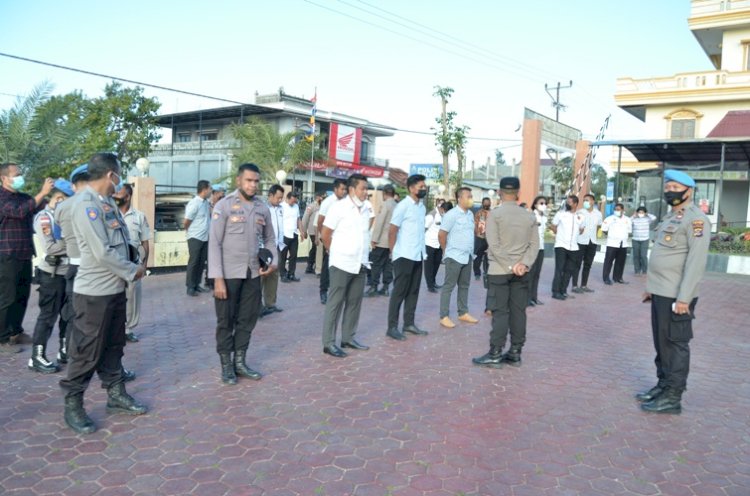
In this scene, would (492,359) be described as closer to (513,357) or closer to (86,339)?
(513,357)

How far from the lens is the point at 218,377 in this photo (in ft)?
17.2

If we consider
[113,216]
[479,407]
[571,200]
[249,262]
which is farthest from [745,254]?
[113,216]

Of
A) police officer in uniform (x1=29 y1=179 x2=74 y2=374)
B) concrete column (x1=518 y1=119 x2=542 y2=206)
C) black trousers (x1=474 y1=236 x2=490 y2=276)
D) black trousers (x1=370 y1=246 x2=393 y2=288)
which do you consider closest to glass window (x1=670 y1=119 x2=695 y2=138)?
concrete column (x1=518 y1=119 x2=542 y2=206)

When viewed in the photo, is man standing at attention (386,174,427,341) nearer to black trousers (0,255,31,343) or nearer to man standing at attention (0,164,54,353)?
man standing at attention (0,164,54,353)

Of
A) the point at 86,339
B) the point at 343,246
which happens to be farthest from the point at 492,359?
the point at 86,339

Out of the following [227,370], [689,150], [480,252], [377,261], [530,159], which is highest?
[689,150]

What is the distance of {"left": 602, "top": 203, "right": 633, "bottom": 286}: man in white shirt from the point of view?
1262 centimetres

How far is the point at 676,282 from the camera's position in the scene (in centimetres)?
465

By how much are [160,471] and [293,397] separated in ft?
4.81

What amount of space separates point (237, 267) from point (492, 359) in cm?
270

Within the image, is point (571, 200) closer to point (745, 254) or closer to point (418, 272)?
point (418, 272)

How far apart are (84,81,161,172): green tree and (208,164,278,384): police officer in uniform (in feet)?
69.3

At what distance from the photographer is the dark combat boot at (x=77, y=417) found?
3.92m

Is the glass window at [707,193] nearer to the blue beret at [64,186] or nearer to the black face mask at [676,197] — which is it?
the black face mask at [676,197]
